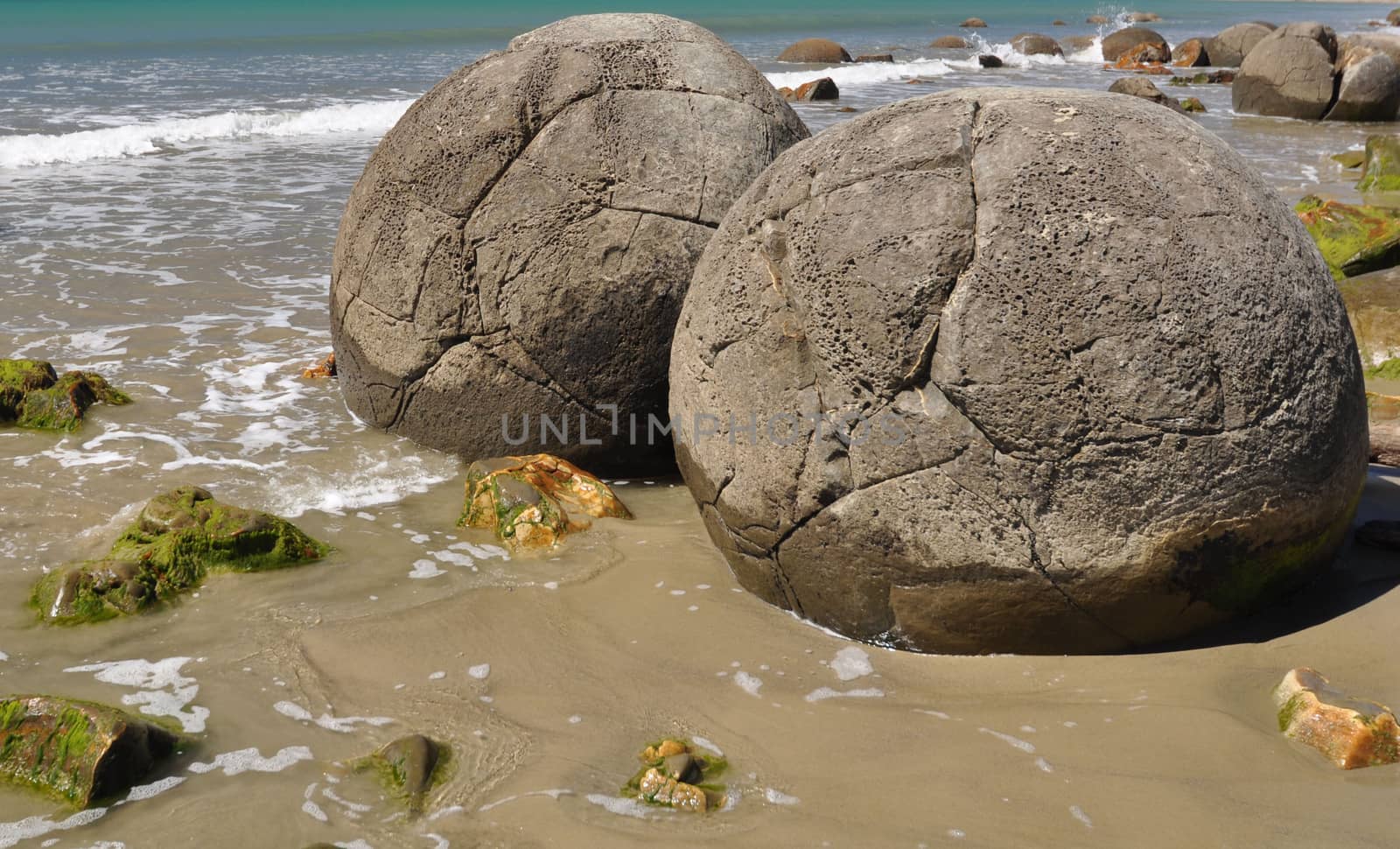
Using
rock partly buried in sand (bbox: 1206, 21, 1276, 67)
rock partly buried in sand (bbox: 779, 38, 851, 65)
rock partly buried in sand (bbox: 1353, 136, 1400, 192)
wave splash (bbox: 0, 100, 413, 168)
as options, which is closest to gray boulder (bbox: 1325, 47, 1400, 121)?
rock partly buried in sand (bbox: 1353, 136, 1400, 192)

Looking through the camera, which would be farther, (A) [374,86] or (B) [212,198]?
(A) [374,86]

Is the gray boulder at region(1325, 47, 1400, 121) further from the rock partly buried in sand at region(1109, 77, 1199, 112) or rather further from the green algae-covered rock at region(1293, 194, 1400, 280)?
the green algae-covered rock at region(1293, 194, 1400, 280)

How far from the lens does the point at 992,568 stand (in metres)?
3.53

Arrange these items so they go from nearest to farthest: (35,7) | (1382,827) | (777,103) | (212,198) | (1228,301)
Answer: (1382,827) < (1228,301) < (777,103) < (212,198) < (35,7)

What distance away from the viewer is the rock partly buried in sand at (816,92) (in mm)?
23297

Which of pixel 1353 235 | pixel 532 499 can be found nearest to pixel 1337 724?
pixel 532 499

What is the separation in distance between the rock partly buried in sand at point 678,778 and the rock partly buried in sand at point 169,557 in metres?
1.96

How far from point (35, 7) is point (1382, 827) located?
59.6m

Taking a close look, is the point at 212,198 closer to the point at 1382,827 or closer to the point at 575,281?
the point at 575,281

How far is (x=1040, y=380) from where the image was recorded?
3.35 m

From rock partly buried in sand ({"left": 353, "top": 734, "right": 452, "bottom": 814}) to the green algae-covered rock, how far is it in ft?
22.4

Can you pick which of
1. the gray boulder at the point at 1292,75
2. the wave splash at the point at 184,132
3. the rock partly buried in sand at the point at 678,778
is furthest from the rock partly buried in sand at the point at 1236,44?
the rock partly buried in sand at the point at 678,778

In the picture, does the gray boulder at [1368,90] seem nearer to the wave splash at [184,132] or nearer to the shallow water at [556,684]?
the wave splash at [184,132]

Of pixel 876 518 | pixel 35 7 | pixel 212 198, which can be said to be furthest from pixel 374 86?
pixel 35 7
